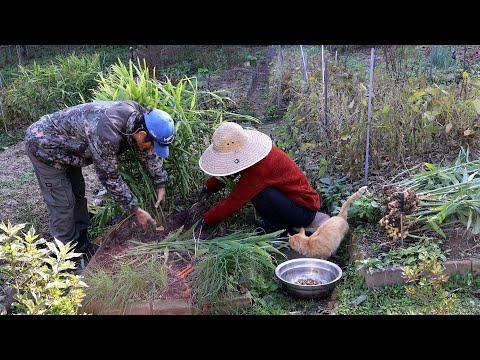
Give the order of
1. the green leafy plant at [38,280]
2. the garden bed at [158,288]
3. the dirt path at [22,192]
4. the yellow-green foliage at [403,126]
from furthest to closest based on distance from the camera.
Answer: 1. the dirt path at [22,192]
2. the yellow-green foliage at [403,126]
3. the garden bed at [158,288]
4. the green leafy plant at [38,280]

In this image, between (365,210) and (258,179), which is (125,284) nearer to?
(258,179)

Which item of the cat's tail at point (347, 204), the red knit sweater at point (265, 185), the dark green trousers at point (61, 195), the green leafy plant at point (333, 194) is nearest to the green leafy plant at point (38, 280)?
the red knit sweater at point (265, 185)

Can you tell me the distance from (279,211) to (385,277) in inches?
36.0

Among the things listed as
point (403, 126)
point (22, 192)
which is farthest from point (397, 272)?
point (22, 192)

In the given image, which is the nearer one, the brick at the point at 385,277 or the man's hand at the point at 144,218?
the brick at the point at 385,277

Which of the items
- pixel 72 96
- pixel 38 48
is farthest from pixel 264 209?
pixel 38 48

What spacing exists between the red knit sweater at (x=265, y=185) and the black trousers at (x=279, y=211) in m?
0.04

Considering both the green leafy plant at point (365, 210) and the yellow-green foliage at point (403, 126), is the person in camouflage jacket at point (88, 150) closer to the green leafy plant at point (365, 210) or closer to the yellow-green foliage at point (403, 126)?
the green leafy plant at point (365, 210)

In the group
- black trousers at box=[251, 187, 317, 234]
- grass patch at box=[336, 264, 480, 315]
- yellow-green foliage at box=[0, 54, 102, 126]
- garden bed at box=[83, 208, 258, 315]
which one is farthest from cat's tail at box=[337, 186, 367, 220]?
yellow-green foliage at box=[0, 54, 102, 126]

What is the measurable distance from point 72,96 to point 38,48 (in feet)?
18.9

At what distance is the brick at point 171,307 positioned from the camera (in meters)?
3.24

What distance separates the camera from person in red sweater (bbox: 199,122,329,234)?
3805 millimetres

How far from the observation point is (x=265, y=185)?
152 inches

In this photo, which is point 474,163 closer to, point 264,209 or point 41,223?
point 264,209
